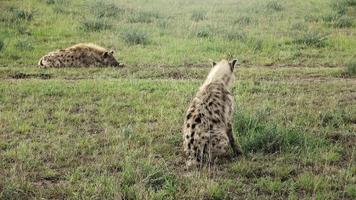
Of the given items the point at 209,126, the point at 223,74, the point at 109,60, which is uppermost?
the point at 223,74

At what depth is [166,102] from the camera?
29.7 ft

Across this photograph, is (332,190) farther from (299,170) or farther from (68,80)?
(68,80)

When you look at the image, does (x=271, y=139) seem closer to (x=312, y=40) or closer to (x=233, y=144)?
(x=233, y=144)

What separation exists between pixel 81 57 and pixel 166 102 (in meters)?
4.05

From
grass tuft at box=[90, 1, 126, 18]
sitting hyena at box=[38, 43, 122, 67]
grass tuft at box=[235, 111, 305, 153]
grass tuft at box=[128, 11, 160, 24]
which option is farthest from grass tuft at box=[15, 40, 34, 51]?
grass tuft at box=[235, 111, 305, 153]

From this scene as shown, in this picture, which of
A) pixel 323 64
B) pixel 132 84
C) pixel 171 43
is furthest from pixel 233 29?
pixel 132 84

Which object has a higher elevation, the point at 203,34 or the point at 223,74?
the point at 203,34

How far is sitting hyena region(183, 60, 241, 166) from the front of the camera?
627 centimetres

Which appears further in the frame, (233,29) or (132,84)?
(233,29)

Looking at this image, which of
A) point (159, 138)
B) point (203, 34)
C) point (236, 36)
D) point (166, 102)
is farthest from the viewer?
point (203, 34)

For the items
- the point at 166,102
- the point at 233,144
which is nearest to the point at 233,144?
the point at 233,144

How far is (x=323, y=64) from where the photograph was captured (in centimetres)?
1200

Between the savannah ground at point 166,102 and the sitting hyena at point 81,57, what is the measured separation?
39 centimetres

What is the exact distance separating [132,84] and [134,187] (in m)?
4.66
